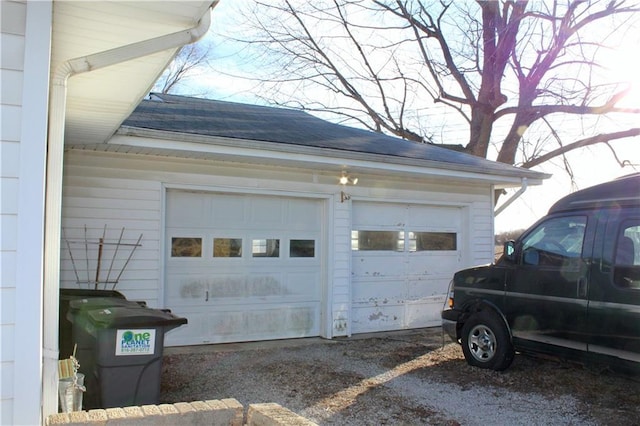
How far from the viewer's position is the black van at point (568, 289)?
5.11m

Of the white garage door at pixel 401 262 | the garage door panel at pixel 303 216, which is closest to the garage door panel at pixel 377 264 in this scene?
the white garage door at pixel 401 262

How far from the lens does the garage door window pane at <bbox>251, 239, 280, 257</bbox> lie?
7.96 m

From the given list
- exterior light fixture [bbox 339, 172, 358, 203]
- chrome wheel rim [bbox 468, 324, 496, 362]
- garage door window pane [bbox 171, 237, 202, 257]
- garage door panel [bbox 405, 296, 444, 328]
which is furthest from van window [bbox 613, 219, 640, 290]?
garage door window pane [bbox 171, 237, 202, 257]

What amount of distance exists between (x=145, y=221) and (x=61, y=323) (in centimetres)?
200

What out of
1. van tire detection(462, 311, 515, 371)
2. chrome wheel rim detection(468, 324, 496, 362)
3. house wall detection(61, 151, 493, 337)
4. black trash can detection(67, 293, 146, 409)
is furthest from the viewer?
house wall detection(61, 151, 493, 337)

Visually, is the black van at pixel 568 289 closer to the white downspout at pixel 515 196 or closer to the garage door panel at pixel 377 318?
the garage door panel at pixel 377 318

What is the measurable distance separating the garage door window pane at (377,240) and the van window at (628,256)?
4199 millimetres

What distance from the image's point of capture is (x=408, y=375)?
6.33m

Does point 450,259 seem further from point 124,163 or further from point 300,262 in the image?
point 124,163

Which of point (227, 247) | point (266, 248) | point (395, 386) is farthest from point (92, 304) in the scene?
point (266, 248)

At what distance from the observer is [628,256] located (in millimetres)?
5137

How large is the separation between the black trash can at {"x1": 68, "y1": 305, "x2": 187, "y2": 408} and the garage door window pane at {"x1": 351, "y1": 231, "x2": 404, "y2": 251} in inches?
180

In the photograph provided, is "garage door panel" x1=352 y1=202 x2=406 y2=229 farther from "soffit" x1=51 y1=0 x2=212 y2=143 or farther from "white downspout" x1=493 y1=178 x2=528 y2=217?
"soffit" x1=51 y1=0 x2=212 y2=143

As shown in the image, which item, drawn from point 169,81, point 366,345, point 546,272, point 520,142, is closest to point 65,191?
point 366,345
